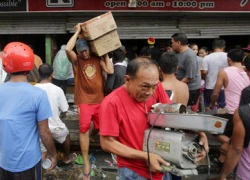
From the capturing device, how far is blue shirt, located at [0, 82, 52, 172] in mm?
2688

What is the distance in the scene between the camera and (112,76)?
4.66 m

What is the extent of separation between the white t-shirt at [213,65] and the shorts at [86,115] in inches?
113

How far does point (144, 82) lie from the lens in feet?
7.08

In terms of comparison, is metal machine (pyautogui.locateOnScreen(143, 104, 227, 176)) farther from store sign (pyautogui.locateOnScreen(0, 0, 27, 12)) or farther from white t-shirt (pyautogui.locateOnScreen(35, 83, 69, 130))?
store sign (pyautogui.locateOnScreen(0, 0, 27, 12))

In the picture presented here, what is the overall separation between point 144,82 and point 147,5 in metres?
6.26

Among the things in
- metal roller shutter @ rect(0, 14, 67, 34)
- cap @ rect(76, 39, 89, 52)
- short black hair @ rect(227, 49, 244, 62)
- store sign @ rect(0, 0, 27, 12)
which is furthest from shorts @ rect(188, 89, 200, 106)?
store sign @ rect(0, 0, 27, 12)

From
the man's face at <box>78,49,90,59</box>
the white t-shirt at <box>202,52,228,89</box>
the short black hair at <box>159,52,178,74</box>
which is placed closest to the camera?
the short black hair at <box>159,52,178,74</box>

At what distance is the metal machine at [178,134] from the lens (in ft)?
6.31

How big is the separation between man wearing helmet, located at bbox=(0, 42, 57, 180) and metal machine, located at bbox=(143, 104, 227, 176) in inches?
44.1

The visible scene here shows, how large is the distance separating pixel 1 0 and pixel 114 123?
6840mm

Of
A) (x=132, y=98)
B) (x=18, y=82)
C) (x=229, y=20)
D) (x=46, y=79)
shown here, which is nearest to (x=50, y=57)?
(x=46, y=79)

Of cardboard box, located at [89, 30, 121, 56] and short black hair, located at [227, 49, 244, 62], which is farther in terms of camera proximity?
short black hair, located at [227, 49, 244, 62]

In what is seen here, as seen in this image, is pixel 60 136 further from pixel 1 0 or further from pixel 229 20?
pixel 229 20

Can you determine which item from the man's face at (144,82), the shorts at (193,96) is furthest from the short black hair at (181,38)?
the man's face at (144,82)
